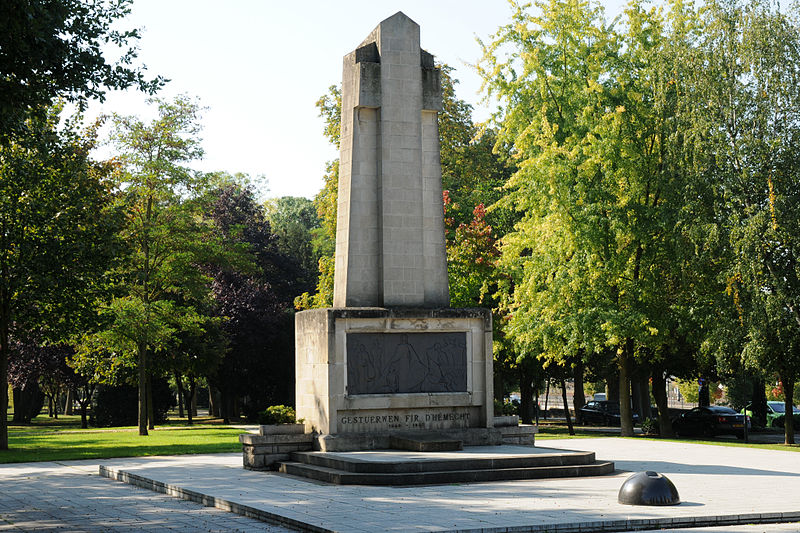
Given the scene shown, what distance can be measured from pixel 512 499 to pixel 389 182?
8090 millimetres

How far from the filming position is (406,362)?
18.7 m

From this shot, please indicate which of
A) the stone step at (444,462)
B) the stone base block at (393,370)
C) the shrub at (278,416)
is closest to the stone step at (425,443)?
the stone base block at (393,370)

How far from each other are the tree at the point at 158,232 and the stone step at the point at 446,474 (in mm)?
17646

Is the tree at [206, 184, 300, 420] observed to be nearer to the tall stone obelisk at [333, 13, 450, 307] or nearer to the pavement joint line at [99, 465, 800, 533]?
the tall stone obelisk at [333, 13, 450, 307]

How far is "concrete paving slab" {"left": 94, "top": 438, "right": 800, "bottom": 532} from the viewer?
37.4ft

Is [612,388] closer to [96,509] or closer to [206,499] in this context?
[206,499]

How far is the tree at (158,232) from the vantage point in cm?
3303

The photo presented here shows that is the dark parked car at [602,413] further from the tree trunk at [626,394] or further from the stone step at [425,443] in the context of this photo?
the stone step at [425,443]

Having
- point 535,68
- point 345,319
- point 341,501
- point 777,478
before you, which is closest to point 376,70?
point 345,319

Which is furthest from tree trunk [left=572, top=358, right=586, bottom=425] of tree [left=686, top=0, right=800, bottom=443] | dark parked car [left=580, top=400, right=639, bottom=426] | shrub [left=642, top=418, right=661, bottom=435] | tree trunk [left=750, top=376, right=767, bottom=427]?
tree [left=686, top=0, right=800, bottom=443]

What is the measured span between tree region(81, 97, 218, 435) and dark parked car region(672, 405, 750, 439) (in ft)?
68.6

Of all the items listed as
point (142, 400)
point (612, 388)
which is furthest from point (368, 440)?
point (612, 388)

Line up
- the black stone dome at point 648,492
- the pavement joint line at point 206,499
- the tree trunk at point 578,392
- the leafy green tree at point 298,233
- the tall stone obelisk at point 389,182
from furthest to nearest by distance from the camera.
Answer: the leafy green tree at point 298,233, the tree trunk at point 578,392, the tall stone obelisk at point 389,182, the black stone dome at point 648,492, the pavement joint line at point 206,499

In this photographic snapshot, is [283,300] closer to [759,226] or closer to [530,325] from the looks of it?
[530,325]
